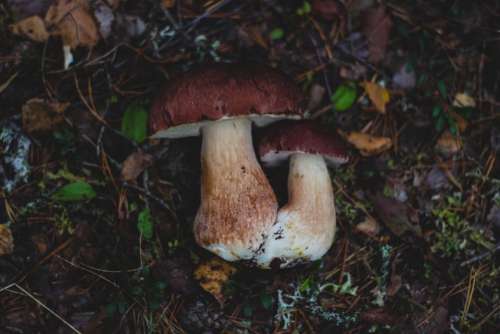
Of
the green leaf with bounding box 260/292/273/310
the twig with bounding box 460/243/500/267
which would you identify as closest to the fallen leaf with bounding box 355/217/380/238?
the twig with bounding box 460/243/500/267

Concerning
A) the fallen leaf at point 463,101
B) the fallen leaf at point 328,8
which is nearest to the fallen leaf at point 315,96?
the fallen leaf at point 328,8

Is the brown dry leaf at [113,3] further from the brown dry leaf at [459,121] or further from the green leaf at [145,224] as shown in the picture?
the brown dry leaf at [459,121]

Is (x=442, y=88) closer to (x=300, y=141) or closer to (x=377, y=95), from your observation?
(x=377, y=95)

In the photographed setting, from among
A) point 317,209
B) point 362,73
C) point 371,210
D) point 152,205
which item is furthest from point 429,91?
point 152,205

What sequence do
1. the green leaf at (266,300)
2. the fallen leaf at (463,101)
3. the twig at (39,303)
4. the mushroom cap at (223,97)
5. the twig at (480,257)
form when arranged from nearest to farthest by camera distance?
the mushroom cap at (223,97) < the twig at (39,303) < the green leaf at (266,300) < the twig at (480,257) < the fallen leaf at (463,101)

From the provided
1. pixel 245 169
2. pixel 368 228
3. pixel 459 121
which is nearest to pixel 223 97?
pixel 245 169

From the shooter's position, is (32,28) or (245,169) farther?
(32,28)
